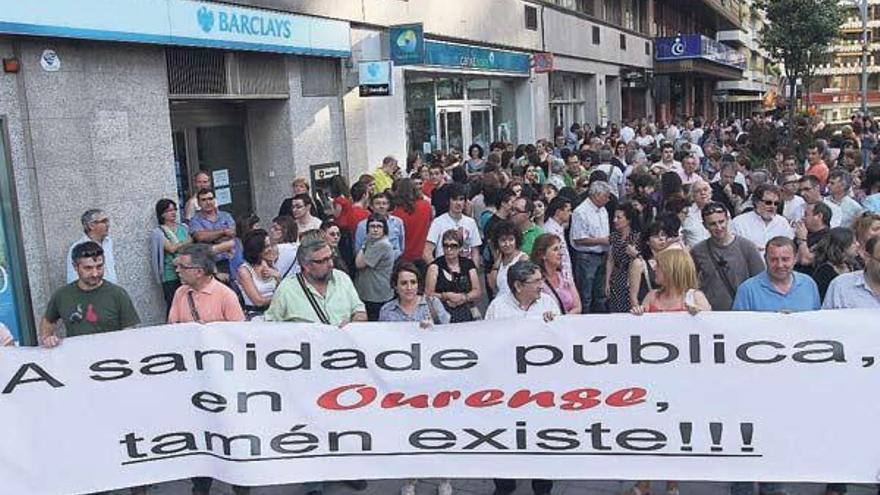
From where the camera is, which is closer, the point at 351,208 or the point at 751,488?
the point at 751,488

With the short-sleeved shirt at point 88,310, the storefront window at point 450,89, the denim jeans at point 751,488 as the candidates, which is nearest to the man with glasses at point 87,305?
the short-sleeved shirt at point 88,310

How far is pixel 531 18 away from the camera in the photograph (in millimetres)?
22297

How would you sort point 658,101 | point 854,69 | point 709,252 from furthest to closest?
1. point 854,69
2. point 658,101
3. point 709,252

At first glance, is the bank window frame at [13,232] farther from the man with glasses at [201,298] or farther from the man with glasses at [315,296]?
the man with glasses at [315,296]

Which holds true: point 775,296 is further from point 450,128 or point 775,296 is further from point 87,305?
point 450,128

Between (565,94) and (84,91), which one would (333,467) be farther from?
(565,94)

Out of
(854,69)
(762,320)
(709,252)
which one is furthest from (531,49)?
(854,69)

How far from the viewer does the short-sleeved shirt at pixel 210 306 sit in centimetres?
520

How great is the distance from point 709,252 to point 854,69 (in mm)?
111728

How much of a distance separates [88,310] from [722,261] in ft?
13.1

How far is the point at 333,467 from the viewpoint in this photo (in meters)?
4.84

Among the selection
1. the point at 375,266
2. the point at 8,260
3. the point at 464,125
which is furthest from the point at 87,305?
the point at 464,125

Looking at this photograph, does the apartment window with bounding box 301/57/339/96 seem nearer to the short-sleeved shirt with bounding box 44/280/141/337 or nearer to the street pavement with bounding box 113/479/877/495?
the short-sleeved shirt with bounding box 44/280/141/337

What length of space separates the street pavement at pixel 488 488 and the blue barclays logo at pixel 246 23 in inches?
236
